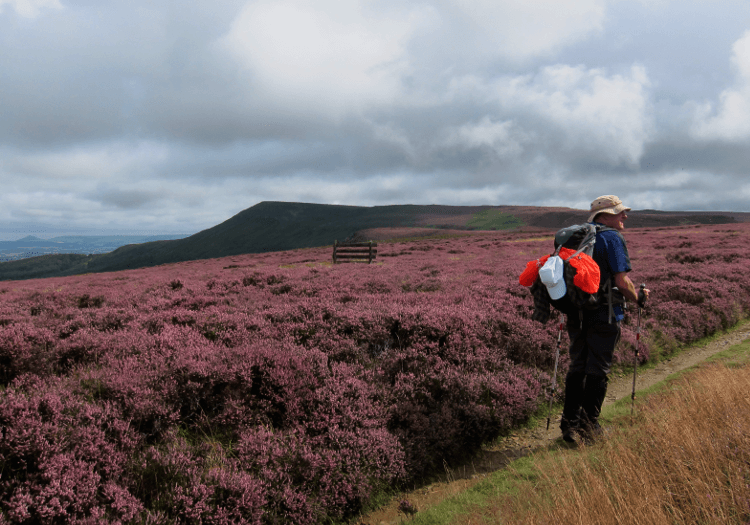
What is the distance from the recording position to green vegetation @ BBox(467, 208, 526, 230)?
119431 millimetres

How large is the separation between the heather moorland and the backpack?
1.73m

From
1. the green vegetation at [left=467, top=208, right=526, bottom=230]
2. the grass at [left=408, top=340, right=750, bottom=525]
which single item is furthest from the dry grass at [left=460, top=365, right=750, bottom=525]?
the green vegetation at [left=467, top=208, right=526, bottom=230]

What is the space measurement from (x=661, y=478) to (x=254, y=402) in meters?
4.12

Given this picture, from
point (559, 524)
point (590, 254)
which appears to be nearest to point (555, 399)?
point (590, 254)

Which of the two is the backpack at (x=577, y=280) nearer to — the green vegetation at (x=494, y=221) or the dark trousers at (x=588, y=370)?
the dark trousers at (x=588, y=370)

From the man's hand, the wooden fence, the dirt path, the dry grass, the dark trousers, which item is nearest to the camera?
the dry grass

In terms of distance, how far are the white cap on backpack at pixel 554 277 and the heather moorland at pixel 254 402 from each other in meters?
1.99

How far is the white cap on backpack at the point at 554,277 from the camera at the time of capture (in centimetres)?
417

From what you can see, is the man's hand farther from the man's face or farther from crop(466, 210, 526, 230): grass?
crop(466, 210, 526, 230): grass

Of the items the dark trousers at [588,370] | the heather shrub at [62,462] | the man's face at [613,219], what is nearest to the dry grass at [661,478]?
the dark trousers at [588,370]

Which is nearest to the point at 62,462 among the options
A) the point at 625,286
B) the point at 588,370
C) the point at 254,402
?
the point at 254,402

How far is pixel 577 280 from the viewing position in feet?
13.4

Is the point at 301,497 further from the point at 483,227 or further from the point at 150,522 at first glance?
the point at 483,227

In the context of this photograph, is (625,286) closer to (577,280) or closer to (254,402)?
(577,280)
